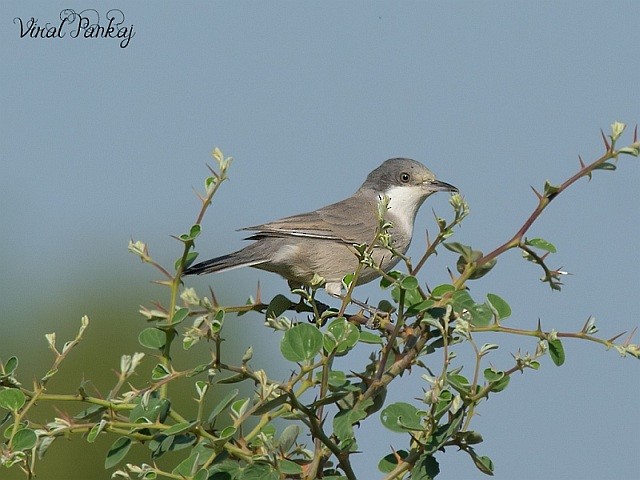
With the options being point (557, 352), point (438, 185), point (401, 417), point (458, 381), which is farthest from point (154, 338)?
point (438, 185)

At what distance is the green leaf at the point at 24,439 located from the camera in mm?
2072

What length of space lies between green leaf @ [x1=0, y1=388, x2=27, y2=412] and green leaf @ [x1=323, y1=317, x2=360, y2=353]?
0.67 m

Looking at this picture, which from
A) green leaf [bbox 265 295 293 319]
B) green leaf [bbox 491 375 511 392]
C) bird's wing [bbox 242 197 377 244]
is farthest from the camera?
bird's wing [bbox 242 197 377 244]

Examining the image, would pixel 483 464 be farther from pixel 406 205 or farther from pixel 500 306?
pixel 406 205

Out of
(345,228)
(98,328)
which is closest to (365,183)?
(345,228)

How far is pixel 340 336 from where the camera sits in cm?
210

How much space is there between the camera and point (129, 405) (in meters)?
2.13

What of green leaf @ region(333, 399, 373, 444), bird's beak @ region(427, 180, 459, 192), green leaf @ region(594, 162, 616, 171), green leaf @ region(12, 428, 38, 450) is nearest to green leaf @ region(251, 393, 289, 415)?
green leaf @ region(333, 399, 373, 444)

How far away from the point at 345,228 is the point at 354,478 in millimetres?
4155

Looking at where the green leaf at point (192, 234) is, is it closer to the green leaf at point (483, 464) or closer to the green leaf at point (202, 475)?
the green leaf at point (202, 475)

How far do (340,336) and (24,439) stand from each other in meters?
0.71

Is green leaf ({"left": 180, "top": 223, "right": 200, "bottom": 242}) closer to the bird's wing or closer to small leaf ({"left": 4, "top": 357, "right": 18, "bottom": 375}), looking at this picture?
small leaf ({"left": 4, "top": 357, "right": 18, "bottom": 375})

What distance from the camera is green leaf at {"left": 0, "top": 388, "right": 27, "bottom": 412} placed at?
6.95ft

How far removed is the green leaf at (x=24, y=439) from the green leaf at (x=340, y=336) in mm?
649
